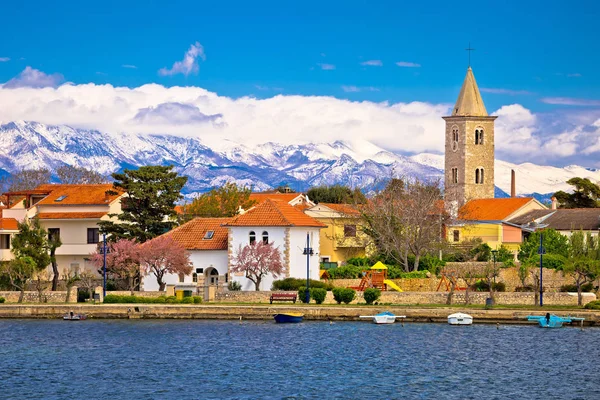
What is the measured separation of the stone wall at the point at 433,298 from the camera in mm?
67875

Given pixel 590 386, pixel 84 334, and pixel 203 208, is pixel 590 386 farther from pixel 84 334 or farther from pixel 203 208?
pixel 203 208

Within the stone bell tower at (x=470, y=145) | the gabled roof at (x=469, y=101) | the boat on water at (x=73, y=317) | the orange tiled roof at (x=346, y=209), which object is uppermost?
the gabled roof at (x=469, y=101)

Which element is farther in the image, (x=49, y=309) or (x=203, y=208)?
(x=203, y=208)

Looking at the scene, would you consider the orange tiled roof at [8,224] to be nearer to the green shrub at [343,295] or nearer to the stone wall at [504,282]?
the stone wall at [504,282]

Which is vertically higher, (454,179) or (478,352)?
(454,179)

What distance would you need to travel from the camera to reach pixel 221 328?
62781mm

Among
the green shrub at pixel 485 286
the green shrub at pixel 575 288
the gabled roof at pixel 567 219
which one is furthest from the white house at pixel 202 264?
the gabled roof at pixel 567 219

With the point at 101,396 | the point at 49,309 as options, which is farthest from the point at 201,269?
the point at 101,396

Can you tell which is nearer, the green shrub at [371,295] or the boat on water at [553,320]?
the boat on water at [553,320]

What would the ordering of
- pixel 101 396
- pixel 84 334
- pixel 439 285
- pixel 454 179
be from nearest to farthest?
1. pixel 101 396
2. pixel 84 334
3. pixel 439 285
4. pixel 454 179

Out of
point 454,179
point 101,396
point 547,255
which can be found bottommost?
point 101,396

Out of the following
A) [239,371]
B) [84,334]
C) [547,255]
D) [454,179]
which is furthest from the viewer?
[454,179]

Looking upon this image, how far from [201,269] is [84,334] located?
17.8 metres

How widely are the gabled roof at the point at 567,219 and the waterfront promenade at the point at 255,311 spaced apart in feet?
90.8
